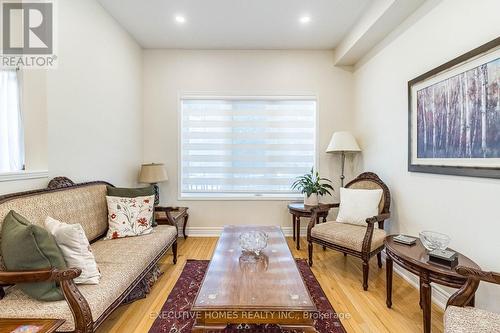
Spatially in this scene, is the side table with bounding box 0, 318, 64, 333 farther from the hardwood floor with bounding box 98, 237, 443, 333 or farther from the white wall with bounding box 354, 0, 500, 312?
the white wall with bounding box 354, 0, 500, 312

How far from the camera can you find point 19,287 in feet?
4.99

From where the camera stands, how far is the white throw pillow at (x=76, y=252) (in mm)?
1599

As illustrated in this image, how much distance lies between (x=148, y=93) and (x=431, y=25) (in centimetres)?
367

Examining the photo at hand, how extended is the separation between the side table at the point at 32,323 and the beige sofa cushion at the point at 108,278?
0.03 meters

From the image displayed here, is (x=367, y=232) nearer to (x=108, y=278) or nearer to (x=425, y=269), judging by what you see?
(x=425, y=269)

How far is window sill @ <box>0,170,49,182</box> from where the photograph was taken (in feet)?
5.97

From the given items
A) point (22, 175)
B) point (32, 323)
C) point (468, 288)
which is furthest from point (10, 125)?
point (468, 288)

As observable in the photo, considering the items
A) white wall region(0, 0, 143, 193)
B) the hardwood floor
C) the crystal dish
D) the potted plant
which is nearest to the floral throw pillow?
white wall region(0, 0, 143, 193)

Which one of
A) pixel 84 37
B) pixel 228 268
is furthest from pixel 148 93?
pixel 228 268

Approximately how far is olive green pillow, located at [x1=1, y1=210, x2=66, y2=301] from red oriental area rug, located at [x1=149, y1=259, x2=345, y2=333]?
2.62 ft

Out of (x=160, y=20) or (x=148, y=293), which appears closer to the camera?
(x=148, y=293)

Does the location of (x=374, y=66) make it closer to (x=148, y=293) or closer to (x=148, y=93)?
(x=148, y=93)

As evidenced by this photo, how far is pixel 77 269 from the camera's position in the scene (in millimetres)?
1434

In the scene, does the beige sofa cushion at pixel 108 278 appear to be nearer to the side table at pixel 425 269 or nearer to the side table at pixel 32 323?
the side table at pixel 32 323
